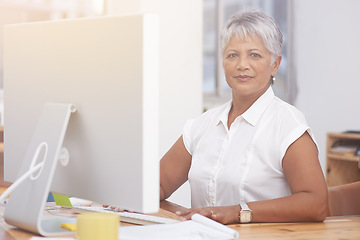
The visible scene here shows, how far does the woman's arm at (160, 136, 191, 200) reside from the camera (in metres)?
2.22

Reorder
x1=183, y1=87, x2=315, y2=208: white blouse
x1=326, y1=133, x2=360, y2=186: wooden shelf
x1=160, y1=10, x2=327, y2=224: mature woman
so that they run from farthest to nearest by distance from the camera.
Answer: x1=326, y1=133, x2=360, y2=186: wooden shelf
x1=183, y1=87, x2=315, y2=208: white blouse
x1=160, y1=10, x2=327, y2=224: mature woman

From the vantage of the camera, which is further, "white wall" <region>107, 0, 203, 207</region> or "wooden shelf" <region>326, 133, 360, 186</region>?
"wooden shelf" <region>326, 133, 360, 186</region>

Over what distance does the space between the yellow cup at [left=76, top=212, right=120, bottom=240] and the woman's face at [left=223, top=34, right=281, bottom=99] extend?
1.14 meters

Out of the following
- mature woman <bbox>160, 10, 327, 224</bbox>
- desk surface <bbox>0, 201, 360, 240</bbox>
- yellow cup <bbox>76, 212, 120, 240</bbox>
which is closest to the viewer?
yellow cup <bbox>76, 212, 120, 240</bbox>

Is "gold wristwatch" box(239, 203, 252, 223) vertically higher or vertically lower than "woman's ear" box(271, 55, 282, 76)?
lower

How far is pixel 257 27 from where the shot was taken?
204cm

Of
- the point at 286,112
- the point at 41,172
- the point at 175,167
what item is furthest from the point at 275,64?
the point at 41,172

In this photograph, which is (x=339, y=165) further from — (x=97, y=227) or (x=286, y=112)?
(x=97, y=227)

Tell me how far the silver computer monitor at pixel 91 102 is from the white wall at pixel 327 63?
4.42 metres

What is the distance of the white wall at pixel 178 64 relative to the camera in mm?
4188

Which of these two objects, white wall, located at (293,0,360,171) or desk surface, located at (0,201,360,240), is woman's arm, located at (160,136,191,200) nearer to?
desk surface, located at (0,201,360,240)

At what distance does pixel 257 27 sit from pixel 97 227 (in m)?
1.19

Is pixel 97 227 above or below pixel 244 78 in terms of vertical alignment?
below

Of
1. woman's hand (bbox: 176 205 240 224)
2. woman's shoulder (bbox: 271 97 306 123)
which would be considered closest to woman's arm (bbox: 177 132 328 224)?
woman's hand (bbox: 176 205 240 224)
